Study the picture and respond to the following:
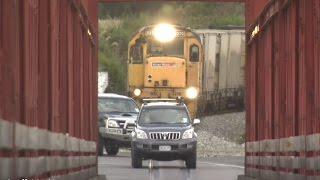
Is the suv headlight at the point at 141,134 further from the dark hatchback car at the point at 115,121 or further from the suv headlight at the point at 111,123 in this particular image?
the suv headlight at the point at 111,123

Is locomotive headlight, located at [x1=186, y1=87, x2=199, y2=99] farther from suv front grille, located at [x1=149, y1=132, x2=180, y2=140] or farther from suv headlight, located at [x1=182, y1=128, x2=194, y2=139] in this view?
suv front grille, located at [x1=149, y1=132, x2=180, y2=140]

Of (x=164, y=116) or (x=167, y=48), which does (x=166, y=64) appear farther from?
(x=164, y=116)

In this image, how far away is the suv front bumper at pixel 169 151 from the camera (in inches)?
1067

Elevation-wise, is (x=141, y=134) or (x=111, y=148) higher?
(x=141, y=134)

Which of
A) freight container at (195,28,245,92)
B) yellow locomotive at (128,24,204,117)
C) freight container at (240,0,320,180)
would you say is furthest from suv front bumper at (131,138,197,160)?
freight container at (195,28,245,92)

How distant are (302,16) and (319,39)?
4.08ft

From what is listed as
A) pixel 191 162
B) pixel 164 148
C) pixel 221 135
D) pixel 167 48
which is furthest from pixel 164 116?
pixel 221 135

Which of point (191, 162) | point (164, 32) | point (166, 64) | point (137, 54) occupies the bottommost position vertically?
point (191, 162)

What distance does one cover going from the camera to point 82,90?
16.3 m

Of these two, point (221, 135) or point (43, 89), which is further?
point (221, 135)

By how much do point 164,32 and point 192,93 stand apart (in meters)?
2.41

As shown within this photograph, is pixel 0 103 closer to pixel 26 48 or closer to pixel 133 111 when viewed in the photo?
pixel 26 48

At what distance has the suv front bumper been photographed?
88.9 ft

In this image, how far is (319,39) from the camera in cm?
1001
